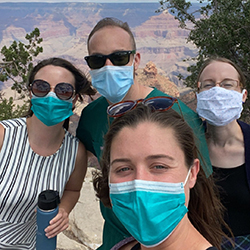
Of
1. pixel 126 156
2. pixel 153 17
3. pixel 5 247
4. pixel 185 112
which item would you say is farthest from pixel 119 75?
pixel 153 17

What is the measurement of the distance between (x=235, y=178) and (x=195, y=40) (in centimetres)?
830

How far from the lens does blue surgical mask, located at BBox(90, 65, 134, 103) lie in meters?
2.37

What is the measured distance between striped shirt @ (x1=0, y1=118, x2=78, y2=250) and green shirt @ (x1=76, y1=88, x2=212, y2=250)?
242 millimetres

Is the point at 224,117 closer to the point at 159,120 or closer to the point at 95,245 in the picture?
the point at 159,120

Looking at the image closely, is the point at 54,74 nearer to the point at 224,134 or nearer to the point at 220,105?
the point at 220,105

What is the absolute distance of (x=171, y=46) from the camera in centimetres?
12662

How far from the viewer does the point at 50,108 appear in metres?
2.30

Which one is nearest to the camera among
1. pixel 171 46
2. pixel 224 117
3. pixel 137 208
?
pixel 137 208

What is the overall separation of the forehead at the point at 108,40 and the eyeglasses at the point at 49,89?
38 centimetres

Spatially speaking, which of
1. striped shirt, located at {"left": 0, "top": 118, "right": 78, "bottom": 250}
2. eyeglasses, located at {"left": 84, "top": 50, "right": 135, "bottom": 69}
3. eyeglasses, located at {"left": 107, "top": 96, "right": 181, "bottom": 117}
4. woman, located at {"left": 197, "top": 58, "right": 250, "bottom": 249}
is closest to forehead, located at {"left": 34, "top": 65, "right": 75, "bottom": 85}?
eyeglasses, located at {"left": 84, "top": 50, "right": 135, "bottom": 69}

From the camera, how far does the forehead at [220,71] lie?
2374 millimetres

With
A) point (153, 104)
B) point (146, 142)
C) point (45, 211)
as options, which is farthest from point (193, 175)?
point (45, 211)

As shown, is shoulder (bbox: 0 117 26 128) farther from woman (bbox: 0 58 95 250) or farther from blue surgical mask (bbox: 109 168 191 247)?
blue surgical mask (bbox: 109 168 191 247)

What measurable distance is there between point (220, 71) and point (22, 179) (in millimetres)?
1949
